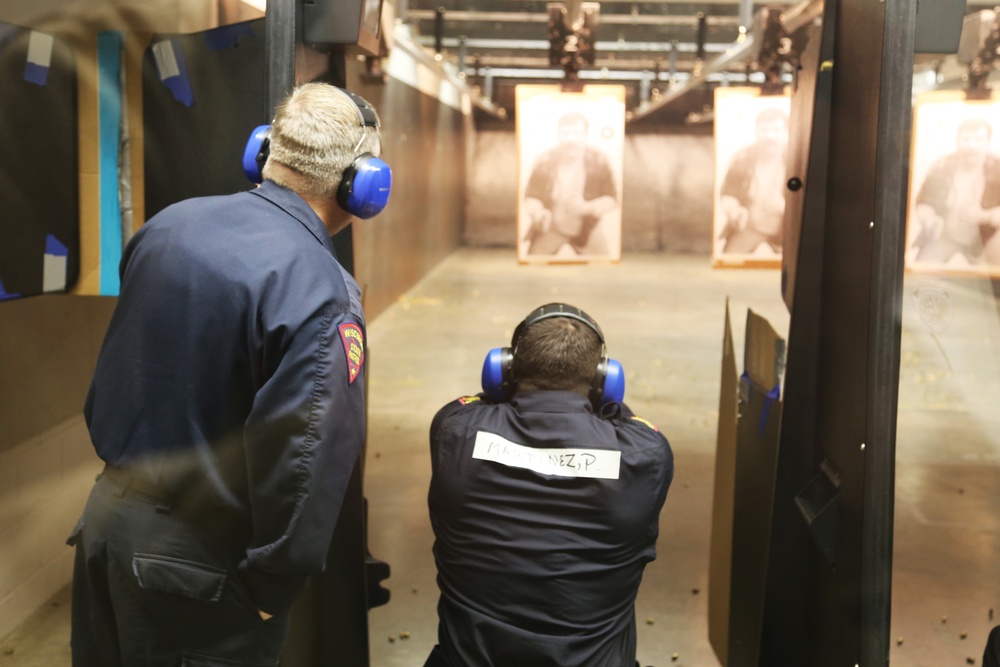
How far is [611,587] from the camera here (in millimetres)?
1670

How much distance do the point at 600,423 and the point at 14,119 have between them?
1.72 m

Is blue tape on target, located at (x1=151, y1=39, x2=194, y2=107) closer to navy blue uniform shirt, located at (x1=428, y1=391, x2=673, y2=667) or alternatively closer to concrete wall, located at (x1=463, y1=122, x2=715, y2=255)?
navy blue uniform shirt, located at (x1=428, y1=391, x2=673, y2=667)

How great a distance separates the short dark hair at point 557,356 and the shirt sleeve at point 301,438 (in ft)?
1.44

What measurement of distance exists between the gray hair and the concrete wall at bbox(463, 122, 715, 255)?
14.5 m

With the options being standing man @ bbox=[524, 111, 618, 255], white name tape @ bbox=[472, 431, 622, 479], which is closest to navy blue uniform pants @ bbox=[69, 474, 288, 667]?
white name tape @ bbox=[472, 431, 622, 479]

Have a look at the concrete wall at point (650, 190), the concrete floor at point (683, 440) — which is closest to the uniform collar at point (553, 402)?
the concrete floor at point (683, 440)

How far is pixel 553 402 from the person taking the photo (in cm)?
172

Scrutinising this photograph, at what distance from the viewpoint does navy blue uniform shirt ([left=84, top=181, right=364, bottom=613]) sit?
1.41 meters

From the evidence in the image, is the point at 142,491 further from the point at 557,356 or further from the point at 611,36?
the point at 611,36

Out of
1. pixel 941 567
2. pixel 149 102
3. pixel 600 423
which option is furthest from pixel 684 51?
pixel 600 423

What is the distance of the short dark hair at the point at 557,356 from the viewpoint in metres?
1.79

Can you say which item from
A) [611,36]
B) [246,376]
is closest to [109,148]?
[246,376]

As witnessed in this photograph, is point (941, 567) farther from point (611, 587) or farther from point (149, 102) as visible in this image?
point (149, 102)

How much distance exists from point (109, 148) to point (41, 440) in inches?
34.7
